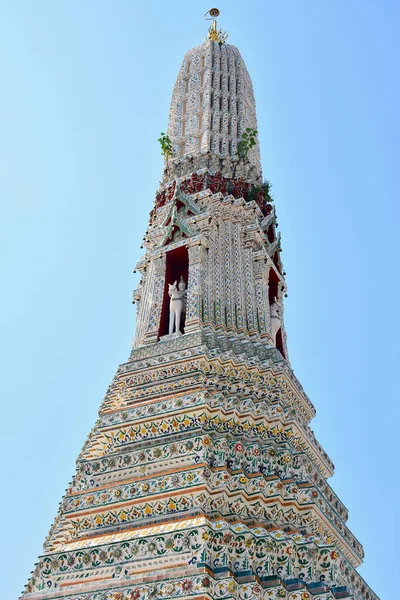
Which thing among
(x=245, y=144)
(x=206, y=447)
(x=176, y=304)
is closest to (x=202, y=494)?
(x=206, y=447)

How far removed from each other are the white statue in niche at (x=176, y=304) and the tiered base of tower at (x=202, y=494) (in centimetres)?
69

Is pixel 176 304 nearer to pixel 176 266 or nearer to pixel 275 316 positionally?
pixel 176 266

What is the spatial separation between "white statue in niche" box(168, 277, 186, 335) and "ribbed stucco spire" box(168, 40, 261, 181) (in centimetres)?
346

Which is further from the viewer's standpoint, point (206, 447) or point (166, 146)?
point (166, 146)

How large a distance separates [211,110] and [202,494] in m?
10.5

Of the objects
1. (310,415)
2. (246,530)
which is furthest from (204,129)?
(246,530)

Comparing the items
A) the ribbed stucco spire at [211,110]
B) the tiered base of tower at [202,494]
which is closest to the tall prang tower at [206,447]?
the tiered base of tower at [202,494]

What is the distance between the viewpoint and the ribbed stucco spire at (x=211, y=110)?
1568 cm

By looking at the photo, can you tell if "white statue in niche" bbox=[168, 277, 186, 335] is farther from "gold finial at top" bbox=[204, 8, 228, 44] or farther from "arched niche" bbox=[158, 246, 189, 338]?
"gold finial at top" bbox=[204, 8, 228, 44]

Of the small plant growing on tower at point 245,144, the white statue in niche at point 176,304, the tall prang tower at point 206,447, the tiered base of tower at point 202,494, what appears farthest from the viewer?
the small plant growing on tower at point 245,144

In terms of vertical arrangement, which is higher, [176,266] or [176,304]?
[176,266]

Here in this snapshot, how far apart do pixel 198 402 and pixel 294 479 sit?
1.52 m

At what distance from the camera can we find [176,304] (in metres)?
12.5

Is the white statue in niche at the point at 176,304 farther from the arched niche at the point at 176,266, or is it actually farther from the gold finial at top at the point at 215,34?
the gold finial at top at the point at 215,34
